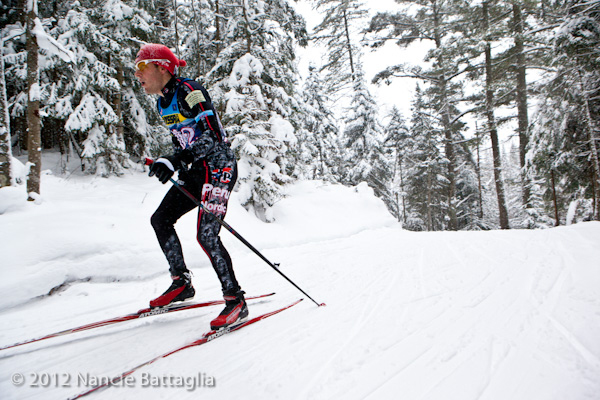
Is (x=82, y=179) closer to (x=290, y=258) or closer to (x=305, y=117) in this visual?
(x=290, y=258)

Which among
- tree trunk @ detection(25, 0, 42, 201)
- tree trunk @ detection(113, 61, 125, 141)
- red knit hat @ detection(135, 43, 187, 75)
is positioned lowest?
red knit hat @ detection(135, 43, 187, 75)

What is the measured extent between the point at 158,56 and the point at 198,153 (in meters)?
0.94

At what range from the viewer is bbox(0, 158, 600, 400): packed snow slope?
159 cm

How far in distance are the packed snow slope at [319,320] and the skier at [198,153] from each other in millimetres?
496

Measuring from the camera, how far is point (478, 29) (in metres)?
12.5

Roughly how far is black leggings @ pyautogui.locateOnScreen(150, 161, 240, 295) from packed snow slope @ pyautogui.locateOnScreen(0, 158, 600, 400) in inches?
20.9

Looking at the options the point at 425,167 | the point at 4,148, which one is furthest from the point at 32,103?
the point at 425,167

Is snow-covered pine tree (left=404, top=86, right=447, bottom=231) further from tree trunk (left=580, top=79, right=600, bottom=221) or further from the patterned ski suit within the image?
the patterned ski suit

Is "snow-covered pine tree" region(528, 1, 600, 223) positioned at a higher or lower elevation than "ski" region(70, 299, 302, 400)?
higher

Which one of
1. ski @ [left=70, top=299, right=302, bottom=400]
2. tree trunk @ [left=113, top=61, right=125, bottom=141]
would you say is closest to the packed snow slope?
ski @ [left=70, top=299, right=302, bottom=400]

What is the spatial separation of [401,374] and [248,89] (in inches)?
365

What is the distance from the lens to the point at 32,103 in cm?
623

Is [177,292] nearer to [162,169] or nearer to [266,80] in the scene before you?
[162,169]

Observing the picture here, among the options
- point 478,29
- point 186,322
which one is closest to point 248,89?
point 186,322
